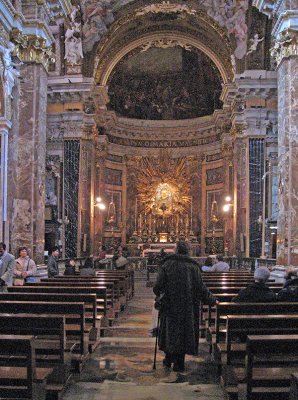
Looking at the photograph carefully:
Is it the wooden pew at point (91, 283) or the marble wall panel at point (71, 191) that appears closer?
the wooden pew at point (91, 283)

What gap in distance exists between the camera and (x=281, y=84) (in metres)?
14.6

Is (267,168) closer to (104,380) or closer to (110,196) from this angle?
(110,196)

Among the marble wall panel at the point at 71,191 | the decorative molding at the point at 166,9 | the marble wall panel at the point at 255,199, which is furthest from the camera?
the decorative molding at the point at 166,9

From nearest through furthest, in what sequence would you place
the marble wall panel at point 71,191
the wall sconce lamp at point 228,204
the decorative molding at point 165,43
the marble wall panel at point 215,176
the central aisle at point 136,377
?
1. the central aisle at point 136,377
2. the marble wall panel at point 71,191
3. the wall sconce lamp at point 228,204
4. the decorative molding at point 165,43
5. the marble wall panel at point 215,176

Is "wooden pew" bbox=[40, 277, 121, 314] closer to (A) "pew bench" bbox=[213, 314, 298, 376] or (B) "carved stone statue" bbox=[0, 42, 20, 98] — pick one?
(A) "pew bench" bbox=[213, 314, 298, 376]

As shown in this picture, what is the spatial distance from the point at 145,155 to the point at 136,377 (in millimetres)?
24526

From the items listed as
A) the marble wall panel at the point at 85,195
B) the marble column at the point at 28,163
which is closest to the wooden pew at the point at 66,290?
the marble column at the point at 28,163

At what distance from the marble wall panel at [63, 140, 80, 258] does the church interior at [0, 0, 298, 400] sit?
46 mm

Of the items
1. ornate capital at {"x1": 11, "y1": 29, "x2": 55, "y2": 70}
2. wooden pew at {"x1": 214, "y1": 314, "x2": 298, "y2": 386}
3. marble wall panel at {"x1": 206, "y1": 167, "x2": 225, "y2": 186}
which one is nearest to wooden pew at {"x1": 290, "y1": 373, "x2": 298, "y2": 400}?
wooden pew at {"x1": 214, "y1": 314, "x2": 298, "y2": 386}

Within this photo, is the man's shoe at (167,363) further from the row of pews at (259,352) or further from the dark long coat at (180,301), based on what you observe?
the row of pews at (259,352)

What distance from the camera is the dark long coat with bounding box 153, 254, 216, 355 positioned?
244 inches

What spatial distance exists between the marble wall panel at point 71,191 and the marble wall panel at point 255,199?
703 cm

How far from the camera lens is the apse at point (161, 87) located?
98.2ft

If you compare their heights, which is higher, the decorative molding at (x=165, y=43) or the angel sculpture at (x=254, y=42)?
the decorative molding at (x=165, y=43)
